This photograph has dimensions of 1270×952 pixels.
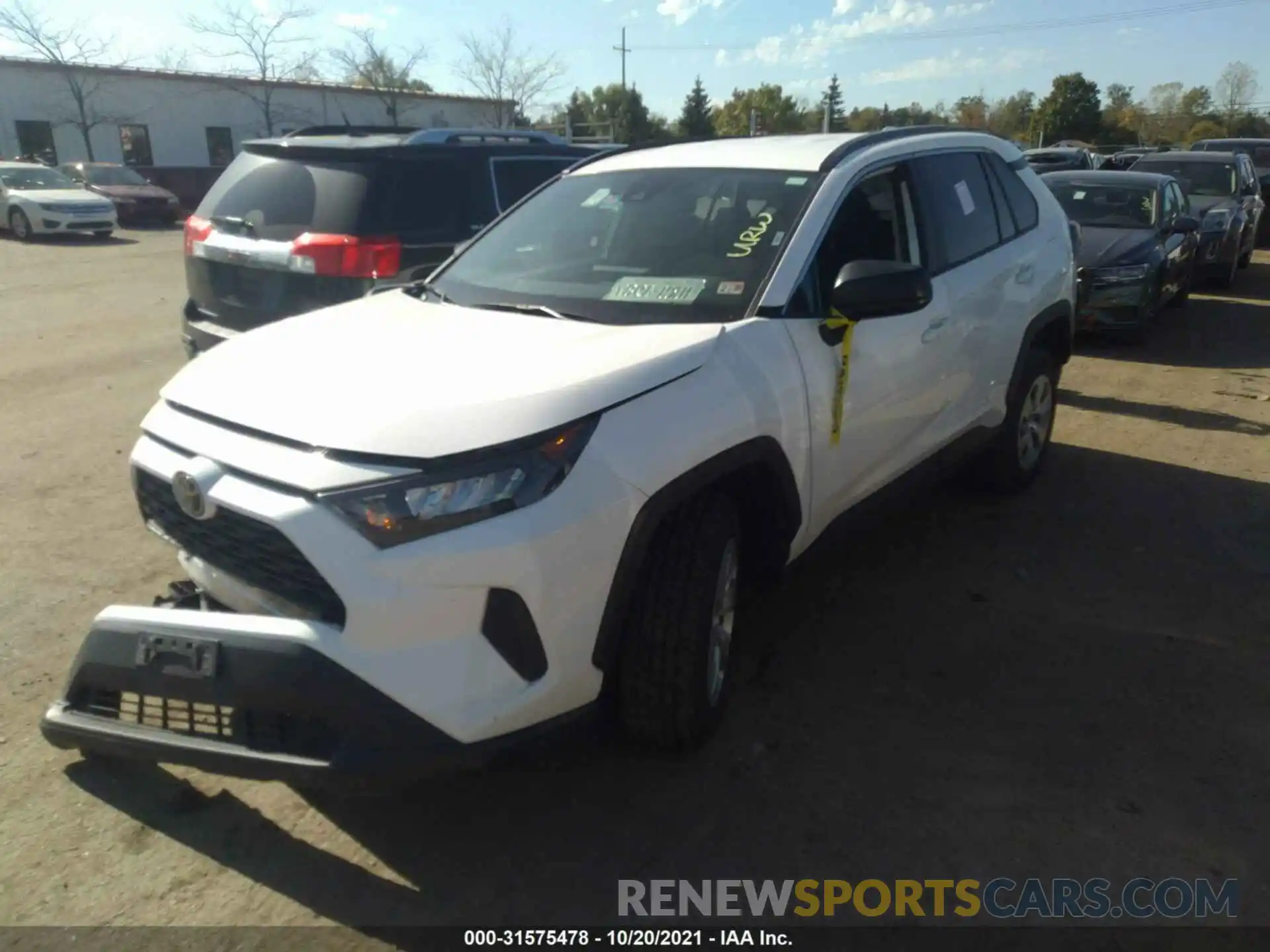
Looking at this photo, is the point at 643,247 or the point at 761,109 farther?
the point at 761,109

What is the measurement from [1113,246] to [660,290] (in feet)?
26.2

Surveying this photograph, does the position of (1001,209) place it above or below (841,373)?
above

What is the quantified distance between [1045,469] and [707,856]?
426 cm

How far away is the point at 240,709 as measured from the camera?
2428mm

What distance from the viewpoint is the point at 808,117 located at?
61844mm

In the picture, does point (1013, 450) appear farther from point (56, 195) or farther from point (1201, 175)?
point (56, 195)

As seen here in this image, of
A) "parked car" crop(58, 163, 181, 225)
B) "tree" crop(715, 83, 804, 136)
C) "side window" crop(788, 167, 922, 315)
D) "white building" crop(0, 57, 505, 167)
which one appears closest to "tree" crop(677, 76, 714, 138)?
"tree" crop(715, 83, 804, 136)

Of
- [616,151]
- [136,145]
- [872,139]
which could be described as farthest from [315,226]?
[136,145]

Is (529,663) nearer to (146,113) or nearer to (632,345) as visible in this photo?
(632,345)

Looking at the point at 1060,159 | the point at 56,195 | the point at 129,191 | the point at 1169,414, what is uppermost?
the point at 1060,159

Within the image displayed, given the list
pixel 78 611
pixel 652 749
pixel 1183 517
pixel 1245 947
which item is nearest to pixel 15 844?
pixel 78 611

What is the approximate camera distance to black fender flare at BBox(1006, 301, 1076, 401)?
5.19 m

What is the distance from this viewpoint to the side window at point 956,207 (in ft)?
14.5

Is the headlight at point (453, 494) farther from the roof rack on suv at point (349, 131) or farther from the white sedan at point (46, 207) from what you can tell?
the white sedan at point (46, 207)
